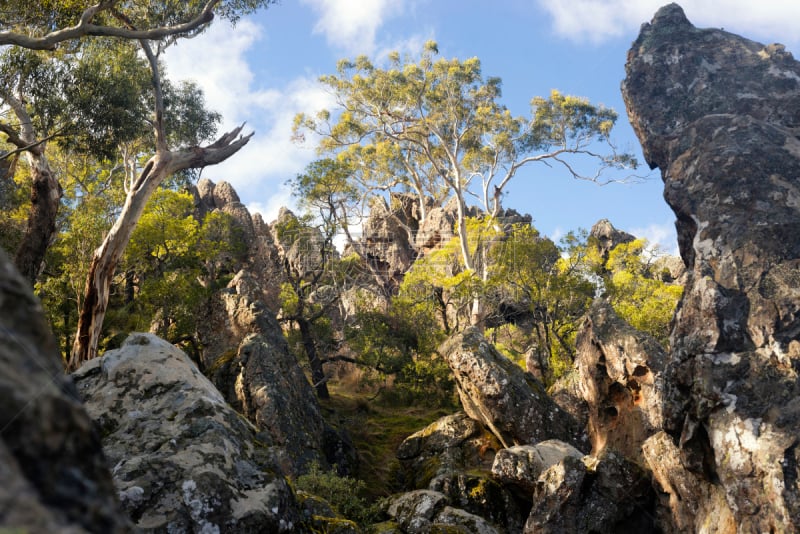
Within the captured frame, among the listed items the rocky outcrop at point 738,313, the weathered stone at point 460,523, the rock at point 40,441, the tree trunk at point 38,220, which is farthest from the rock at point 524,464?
the rock at point 40,441

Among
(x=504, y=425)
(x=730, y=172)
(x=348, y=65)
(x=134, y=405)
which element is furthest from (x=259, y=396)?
(x=348, y=65)

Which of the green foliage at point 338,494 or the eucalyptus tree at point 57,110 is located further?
the eucalyptus tree at point 57,110

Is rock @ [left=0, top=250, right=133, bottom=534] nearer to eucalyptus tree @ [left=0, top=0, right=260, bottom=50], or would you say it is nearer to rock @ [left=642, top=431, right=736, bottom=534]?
rock @ [left=642, top=431, right=736, bottom=534]

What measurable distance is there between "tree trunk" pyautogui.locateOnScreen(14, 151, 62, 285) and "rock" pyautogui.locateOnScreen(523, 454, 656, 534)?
1407 cm

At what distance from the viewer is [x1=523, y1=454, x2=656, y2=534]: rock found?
1200 cm

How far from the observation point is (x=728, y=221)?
37.0ft

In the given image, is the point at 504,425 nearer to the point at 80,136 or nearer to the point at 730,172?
the point at 730,172

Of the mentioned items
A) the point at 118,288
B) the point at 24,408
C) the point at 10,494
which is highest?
the point at 118,288

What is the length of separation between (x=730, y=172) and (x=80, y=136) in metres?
18.5

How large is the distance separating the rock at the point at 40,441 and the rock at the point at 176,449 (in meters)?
4.08

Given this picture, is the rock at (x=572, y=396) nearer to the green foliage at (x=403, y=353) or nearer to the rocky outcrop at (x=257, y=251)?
the green foliage at (x=403, y=353)

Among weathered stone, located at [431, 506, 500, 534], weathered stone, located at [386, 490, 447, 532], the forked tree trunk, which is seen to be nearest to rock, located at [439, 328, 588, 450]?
weathered stone, located at [386, 490, 447, 532]

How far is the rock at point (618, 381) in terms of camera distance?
16625 mm

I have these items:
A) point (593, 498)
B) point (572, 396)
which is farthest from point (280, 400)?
point (572, 396)
